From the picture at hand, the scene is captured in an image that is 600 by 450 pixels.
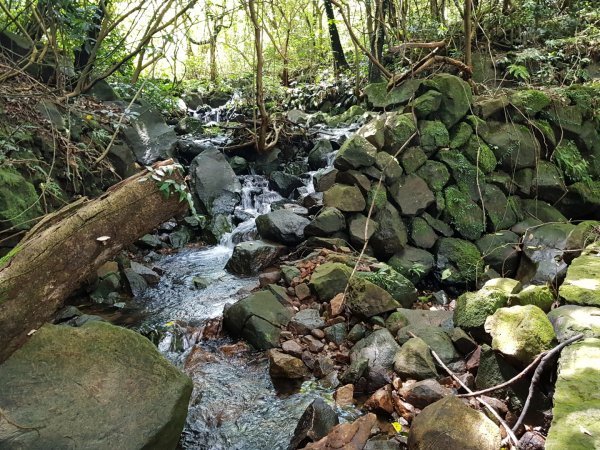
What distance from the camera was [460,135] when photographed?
23.1 feet

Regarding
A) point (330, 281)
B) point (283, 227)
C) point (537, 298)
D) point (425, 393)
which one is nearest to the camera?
point (425, 393)

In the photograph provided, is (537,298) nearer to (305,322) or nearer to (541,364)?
(541,364)

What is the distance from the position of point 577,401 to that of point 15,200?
519cm

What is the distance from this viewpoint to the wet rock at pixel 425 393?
3.42m

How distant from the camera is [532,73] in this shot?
351 inches

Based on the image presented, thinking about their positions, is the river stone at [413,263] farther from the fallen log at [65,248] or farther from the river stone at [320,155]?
the fallen log at [65,248]

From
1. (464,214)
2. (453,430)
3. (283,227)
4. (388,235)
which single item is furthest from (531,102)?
(453,430)

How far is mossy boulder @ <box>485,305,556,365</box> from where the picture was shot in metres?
2.97

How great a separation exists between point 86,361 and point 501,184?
6302 millimetres

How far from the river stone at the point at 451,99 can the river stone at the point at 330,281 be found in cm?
347

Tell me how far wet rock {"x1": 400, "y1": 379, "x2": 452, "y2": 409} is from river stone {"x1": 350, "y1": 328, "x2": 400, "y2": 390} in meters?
0.33

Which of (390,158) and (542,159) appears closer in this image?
(390,158)

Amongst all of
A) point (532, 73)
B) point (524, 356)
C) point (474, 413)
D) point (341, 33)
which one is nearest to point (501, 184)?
point (532, 73)

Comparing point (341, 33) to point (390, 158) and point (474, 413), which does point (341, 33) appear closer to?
point (390, 158)
